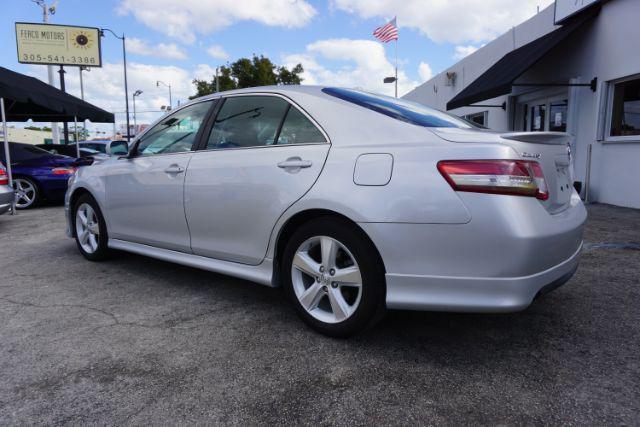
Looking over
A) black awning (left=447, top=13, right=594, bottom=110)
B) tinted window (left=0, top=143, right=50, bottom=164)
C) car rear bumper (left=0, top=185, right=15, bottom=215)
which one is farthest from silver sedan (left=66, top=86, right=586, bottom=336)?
tinted window (left=0, top=143, right=50, bottom=164)

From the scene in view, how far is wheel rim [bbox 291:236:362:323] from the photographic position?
2.53 m

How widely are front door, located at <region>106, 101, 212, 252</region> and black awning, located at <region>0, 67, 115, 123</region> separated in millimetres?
6233

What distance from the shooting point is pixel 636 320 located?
294cm

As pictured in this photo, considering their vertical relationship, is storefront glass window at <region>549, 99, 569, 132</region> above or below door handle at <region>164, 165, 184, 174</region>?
above

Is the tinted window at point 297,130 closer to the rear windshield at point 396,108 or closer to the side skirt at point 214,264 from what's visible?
the rear windshield at point 396,108

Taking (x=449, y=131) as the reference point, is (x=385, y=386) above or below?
below

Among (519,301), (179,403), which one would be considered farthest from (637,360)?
(179,403)

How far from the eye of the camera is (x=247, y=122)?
126 inches

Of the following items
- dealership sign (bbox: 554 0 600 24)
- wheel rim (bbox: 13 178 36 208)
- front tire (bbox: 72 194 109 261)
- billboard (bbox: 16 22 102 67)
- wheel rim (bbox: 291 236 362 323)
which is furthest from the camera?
billboard (bbox: 16 22 102 67)

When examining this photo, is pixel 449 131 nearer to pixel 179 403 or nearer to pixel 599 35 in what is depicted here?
pixel 179 403

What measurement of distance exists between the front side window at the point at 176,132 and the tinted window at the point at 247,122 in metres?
0.23

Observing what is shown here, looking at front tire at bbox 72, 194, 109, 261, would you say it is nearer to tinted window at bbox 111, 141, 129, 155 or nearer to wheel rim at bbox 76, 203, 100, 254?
wheel rim at bbox 76, 203, 100, 254

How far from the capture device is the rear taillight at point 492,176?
214 cm

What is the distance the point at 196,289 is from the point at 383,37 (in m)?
17.8
